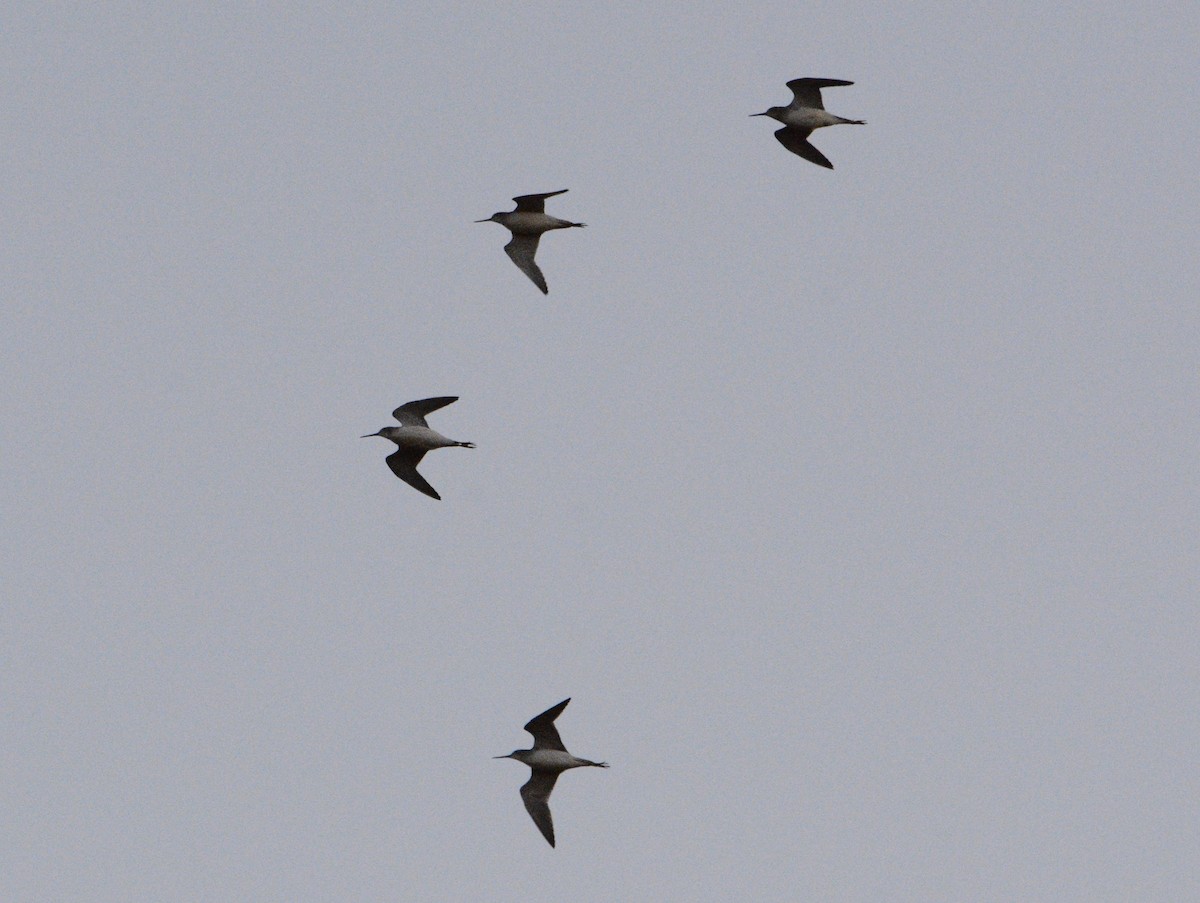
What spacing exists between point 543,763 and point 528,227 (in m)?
9.21

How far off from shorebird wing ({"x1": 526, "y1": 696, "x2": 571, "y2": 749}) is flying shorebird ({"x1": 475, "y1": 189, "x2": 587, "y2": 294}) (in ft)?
24.3

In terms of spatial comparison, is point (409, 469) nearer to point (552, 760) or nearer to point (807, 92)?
point (552, 760)

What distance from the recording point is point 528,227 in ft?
102

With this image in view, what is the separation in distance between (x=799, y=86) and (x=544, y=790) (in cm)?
1236

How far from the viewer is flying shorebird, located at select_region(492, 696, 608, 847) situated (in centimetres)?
2823

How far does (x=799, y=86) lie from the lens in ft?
98.2

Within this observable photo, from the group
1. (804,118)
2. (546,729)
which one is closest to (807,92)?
(804,118)

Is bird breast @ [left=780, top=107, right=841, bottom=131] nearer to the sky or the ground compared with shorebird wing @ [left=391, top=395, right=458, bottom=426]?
nearer to the sky

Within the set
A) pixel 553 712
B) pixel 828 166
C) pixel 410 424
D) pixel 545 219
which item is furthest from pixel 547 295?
pixel 553 712

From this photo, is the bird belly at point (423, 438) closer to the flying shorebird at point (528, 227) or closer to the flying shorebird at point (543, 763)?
the flying shorebird at point (528, 227)

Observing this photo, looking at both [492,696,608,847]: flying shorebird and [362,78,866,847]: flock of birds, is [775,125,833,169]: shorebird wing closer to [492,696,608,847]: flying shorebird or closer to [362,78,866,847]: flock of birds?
[362,78,866,847]: flock of birds

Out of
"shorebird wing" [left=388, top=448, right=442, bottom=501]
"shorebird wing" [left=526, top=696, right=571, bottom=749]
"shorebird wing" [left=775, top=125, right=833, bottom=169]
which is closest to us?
"shorebird wing" [left=526, top=696, right=571, bottom=749]

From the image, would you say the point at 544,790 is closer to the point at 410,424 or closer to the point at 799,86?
the point at 410,424

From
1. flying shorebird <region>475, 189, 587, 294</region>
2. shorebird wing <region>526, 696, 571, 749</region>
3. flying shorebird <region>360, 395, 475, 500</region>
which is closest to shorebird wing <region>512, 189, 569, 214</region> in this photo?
flying shorebird <region>475, 189, 587, 294</region>
